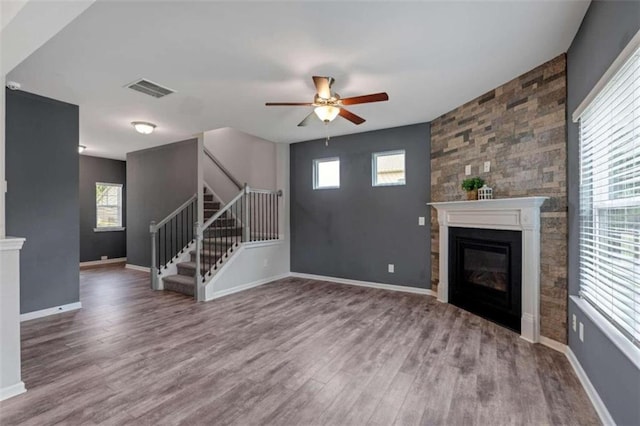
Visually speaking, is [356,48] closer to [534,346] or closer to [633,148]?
[633,148]

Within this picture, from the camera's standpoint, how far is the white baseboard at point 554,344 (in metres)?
2.80

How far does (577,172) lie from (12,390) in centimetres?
459

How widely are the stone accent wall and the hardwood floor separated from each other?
2.07 feet

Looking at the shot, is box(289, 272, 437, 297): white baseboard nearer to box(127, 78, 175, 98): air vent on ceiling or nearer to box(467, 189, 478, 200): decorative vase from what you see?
box(467, 189, 478, 200): decorative vase

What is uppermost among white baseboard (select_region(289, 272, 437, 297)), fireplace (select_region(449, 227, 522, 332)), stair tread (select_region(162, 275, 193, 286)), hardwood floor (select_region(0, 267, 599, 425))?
fireplace (select_region(449, 227, 522, 332))

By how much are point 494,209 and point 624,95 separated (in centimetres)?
177

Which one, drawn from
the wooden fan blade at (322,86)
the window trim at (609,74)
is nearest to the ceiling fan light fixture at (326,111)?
the wooden fan blade at (322,86)

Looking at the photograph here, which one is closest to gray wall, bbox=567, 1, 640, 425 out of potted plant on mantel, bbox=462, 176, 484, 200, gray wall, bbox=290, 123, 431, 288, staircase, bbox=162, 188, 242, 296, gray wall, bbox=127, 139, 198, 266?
potted plant on mantel, bbox=462, 176, 484, 200

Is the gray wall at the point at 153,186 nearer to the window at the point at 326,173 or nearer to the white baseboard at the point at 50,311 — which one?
the window at the point at 326,173

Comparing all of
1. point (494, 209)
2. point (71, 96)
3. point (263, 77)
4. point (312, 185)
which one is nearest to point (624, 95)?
point (494, 209)

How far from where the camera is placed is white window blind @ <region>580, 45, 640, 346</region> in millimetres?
1725

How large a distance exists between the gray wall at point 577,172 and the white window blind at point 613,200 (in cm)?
14

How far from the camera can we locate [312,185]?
19.7 feet

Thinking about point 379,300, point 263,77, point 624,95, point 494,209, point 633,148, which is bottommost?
point 379,300
